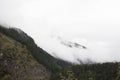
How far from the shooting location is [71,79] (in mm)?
39531

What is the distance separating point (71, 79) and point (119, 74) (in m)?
5.61

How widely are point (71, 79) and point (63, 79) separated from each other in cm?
125

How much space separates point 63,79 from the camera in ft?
127

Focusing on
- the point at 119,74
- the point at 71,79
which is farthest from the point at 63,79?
the point at 119,74

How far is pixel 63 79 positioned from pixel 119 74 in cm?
664

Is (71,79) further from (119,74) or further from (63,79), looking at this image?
(119,74)

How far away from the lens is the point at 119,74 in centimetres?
4012
